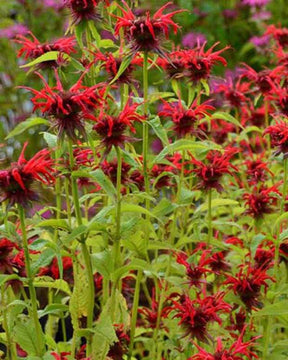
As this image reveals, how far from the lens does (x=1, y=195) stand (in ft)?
3.36

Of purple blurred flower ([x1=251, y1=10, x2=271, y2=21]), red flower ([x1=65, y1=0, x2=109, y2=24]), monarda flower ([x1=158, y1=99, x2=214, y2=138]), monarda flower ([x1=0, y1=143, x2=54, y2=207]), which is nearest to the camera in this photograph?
monarda flower ([x1=0, y1=143, x2=54, y2=207])

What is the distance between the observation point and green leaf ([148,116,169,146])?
1125 millimetres

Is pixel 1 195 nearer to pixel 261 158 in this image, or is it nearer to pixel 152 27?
pixel 152 27

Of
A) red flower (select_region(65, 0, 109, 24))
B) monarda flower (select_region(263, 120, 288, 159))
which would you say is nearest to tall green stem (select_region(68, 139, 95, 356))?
red flower (select_region(65, 0, 109, 24))

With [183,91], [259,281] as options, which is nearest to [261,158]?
[259,281]

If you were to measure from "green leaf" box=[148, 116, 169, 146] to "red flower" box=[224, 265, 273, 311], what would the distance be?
1.09 feet

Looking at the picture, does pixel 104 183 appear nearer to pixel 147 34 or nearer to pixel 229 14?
pixel 147 34

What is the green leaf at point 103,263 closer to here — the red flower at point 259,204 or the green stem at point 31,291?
the green stem at point 31,291

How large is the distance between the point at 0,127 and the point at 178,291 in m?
1.21

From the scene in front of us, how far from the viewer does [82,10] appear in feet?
4.04

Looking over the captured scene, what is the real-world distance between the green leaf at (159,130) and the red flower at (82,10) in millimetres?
208

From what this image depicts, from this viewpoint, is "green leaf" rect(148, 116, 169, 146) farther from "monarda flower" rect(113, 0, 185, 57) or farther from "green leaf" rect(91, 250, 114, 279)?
"green leaf" rect(91, 250, 114, 279)

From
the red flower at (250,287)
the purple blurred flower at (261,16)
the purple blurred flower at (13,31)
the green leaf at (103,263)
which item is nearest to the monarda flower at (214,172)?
the red flower at (250,287)

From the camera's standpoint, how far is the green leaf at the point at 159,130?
1.12 metres
